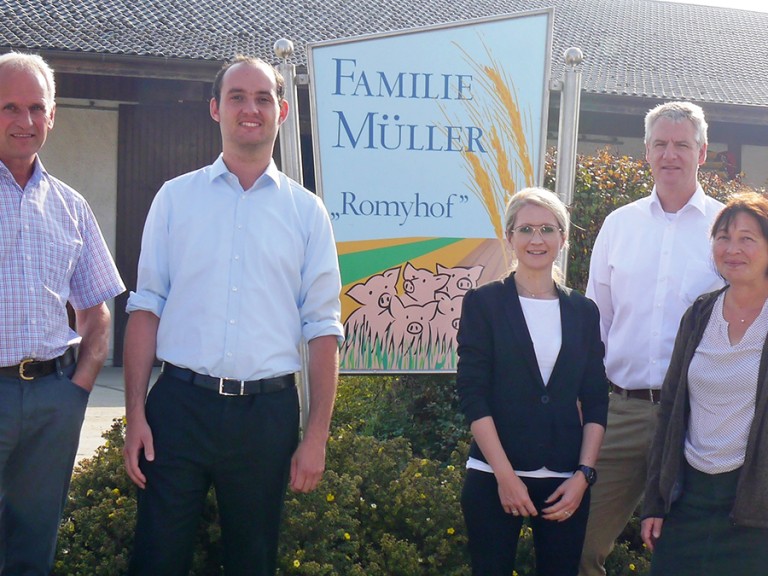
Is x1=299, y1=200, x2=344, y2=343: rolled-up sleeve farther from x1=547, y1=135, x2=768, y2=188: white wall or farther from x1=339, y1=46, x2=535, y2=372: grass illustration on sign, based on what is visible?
x1=547, y1=135, x2=768, y2=188: white wall

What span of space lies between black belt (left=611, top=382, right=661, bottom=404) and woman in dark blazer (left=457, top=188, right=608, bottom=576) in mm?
418

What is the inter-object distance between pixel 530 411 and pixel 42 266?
1.71 m

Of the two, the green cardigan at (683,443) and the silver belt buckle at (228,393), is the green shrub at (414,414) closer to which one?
the green cardigan at (683,443)

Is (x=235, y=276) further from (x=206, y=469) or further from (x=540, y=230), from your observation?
(x=540, y=230)

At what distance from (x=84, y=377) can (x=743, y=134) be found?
11743mm

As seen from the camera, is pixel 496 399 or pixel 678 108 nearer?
pixel 496 399

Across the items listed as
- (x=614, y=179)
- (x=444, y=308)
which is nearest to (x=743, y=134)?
(x=614, y=179)

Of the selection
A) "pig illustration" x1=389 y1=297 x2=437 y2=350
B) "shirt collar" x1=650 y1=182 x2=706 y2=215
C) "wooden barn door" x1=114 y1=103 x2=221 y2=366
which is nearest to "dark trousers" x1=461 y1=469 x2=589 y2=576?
"shirt collar" x1=650 y1=182 x2=706 y2=215

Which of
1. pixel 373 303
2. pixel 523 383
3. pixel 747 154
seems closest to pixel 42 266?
pixel 523 383

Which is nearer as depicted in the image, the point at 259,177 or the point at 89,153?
the point at 259,177

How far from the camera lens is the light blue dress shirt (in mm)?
3182

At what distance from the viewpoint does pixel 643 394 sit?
379 centimetres

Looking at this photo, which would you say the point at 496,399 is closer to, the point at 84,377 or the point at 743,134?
the point at 84,377

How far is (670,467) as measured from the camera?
3.37m
